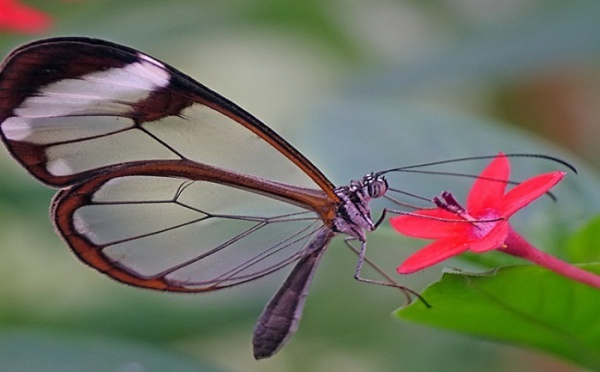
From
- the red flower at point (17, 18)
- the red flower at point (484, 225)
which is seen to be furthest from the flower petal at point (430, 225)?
the red flower at point (17, 18)

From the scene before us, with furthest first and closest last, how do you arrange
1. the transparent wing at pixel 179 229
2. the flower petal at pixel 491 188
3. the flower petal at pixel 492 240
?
the transparent wing at pixel 179 229, the flower petal at pixel 491 188, the flower petal at pixel 492 240

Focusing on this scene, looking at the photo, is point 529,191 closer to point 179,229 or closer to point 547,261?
point 547,261

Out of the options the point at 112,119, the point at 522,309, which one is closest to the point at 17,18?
the point at 112,119

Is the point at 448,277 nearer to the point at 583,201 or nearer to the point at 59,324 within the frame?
the point at 583,201

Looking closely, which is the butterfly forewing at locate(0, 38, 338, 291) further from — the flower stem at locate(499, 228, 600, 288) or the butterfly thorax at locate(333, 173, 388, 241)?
the flower stem at locate(499, 228, 600, 288)

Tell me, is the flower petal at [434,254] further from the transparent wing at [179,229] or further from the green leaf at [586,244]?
the transparent wing at [179,229]

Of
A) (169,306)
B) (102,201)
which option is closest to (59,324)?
(169,306)
